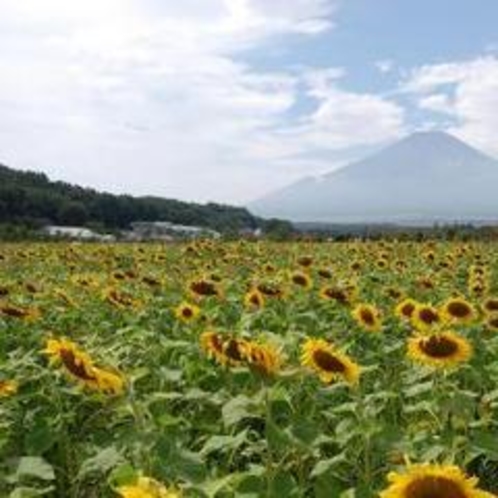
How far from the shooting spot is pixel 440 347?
6.25 meters

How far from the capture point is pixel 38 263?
19344mm

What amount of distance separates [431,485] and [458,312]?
5375mm

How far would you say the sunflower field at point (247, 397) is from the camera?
14.3ft

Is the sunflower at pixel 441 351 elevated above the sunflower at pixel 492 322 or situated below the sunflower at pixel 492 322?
above

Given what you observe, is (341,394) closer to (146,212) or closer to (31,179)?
(146,212)

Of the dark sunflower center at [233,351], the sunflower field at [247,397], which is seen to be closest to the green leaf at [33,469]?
the sunflower field at [247,397]

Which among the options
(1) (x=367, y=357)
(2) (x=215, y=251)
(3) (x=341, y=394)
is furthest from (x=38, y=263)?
(3) (x=341, y=394)

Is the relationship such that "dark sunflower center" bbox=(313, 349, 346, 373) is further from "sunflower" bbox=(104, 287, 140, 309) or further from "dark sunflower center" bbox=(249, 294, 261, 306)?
"sunflower" bbox=(104, 287, 140, 309)

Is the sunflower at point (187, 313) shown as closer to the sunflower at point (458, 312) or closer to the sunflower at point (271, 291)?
the sunflower at point (271, 291)

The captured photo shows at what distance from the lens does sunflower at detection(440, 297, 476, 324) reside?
8.52m

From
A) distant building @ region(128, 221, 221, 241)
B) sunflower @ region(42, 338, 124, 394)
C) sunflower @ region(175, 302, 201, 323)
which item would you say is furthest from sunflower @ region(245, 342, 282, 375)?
distant building @ region(128, 221, 221, 241)

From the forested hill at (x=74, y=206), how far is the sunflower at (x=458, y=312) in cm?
5099

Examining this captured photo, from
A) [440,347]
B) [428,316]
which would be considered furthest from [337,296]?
[440,347]

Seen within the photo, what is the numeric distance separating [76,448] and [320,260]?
44.7ft
